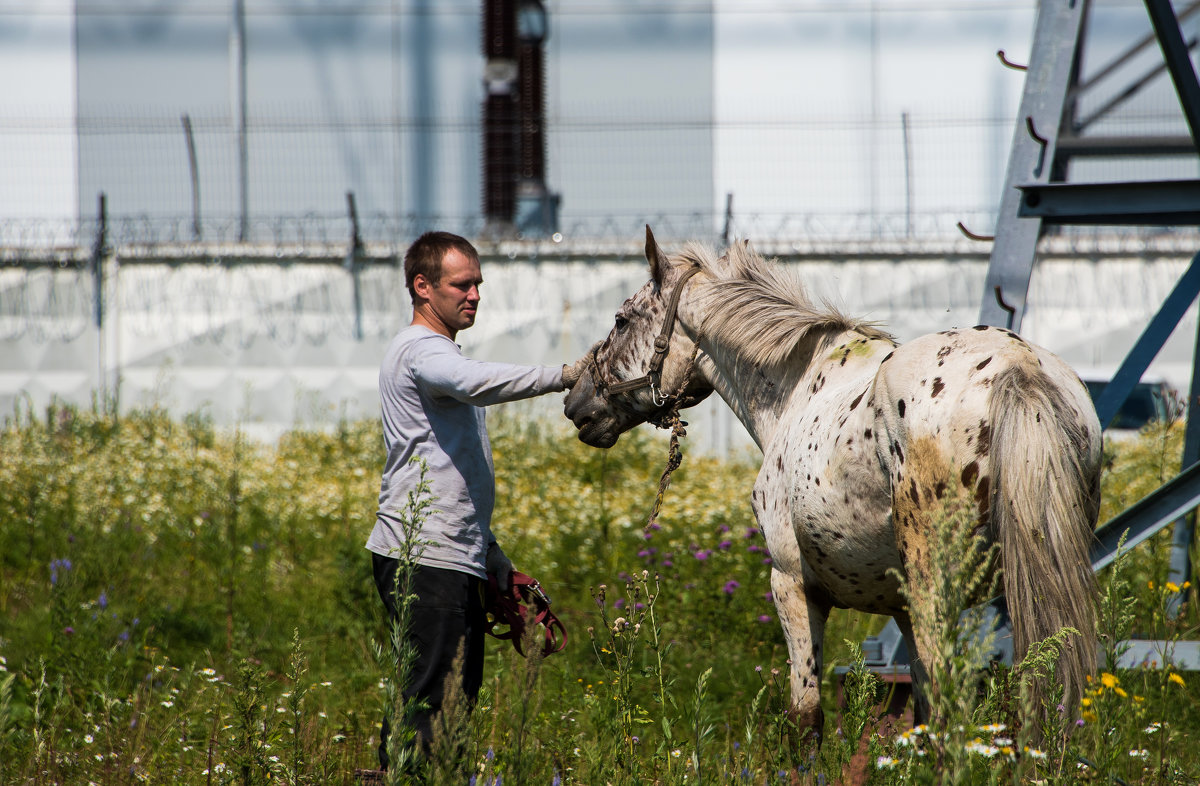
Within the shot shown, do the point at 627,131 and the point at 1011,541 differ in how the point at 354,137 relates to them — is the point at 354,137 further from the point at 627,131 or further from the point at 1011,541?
the point at 1011,541

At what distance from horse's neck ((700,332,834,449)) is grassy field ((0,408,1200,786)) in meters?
0.87

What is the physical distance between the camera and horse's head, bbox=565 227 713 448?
3.60m

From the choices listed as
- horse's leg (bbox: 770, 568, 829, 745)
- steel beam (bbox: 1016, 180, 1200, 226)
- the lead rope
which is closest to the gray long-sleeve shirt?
the lead rope

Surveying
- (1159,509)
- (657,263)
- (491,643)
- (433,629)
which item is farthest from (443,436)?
(1159,509)

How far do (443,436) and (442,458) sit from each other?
7 cm

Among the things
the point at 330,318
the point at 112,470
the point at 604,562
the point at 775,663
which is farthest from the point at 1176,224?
the point at 330,318

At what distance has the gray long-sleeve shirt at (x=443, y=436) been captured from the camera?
3047 millimetres

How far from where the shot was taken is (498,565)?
337 centimetres

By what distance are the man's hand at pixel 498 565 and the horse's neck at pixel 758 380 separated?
968 mm

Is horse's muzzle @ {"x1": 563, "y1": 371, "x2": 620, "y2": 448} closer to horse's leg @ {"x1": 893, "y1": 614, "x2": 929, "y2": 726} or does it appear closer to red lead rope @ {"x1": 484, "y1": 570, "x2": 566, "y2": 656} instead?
red lead rope @ {"x1": 484, "y1": 570, "x2": 566, "y2": 656}

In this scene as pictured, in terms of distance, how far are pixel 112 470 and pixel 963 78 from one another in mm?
14544

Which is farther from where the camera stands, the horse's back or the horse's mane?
the horse's mane

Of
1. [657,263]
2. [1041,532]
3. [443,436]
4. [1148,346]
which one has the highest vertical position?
[657,263]

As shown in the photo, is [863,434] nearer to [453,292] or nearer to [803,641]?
[803,641]
